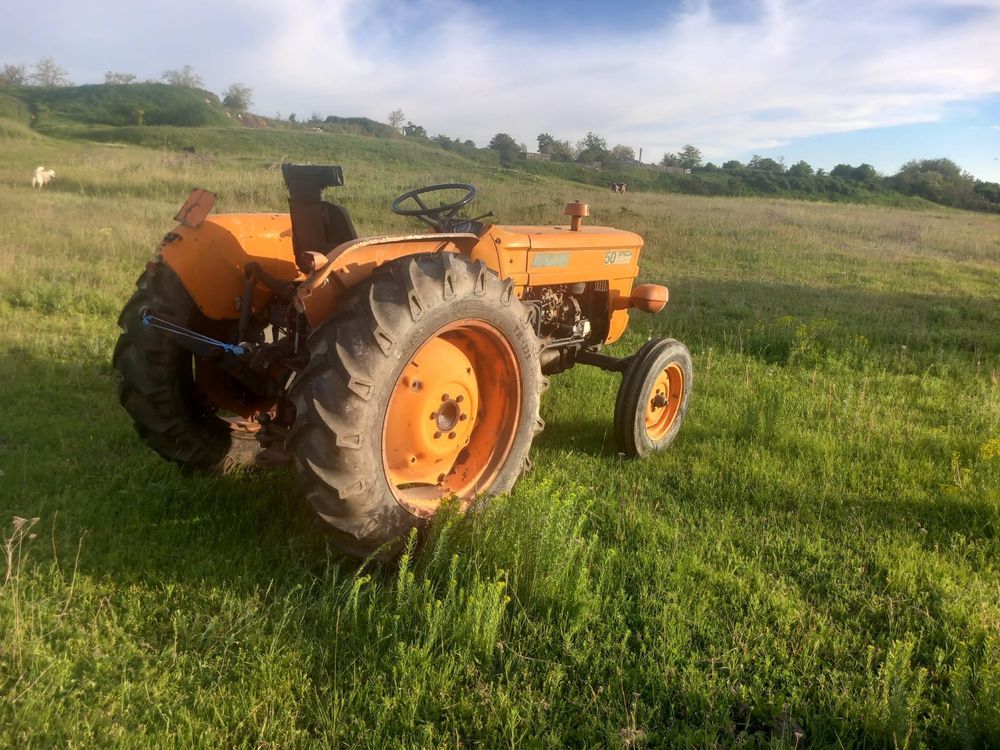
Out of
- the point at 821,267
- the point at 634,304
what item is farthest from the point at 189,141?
the point at 634,304

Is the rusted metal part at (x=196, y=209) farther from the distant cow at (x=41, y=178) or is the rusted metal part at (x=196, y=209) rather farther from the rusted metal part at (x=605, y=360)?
the distant cow at (x=41, y=178)

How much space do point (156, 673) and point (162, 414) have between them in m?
1.36

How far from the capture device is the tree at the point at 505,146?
56.3 m

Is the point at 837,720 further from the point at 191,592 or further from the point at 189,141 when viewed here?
the point at 189,141

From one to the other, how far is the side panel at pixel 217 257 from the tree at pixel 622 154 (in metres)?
68.7

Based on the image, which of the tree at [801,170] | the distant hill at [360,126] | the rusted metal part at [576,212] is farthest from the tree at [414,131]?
the rusted metal part at [576,212]

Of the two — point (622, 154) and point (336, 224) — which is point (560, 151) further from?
point (336, 224)

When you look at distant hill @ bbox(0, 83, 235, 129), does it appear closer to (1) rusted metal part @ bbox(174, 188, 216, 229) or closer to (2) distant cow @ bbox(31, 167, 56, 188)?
(2) distant cow @ bbox(31, 167, 56, 188)

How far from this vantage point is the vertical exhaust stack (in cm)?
287

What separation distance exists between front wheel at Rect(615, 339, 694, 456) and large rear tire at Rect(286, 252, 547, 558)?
3.05 feet

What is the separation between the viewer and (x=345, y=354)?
232 cm

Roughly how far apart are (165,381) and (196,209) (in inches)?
31.1

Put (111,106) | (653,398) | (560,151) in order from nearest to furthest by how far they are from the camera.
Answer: (653,398) < (111,106) < (560,151)

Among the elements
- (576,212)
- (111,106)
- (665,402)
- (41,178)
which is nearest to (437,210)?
(576,212)
